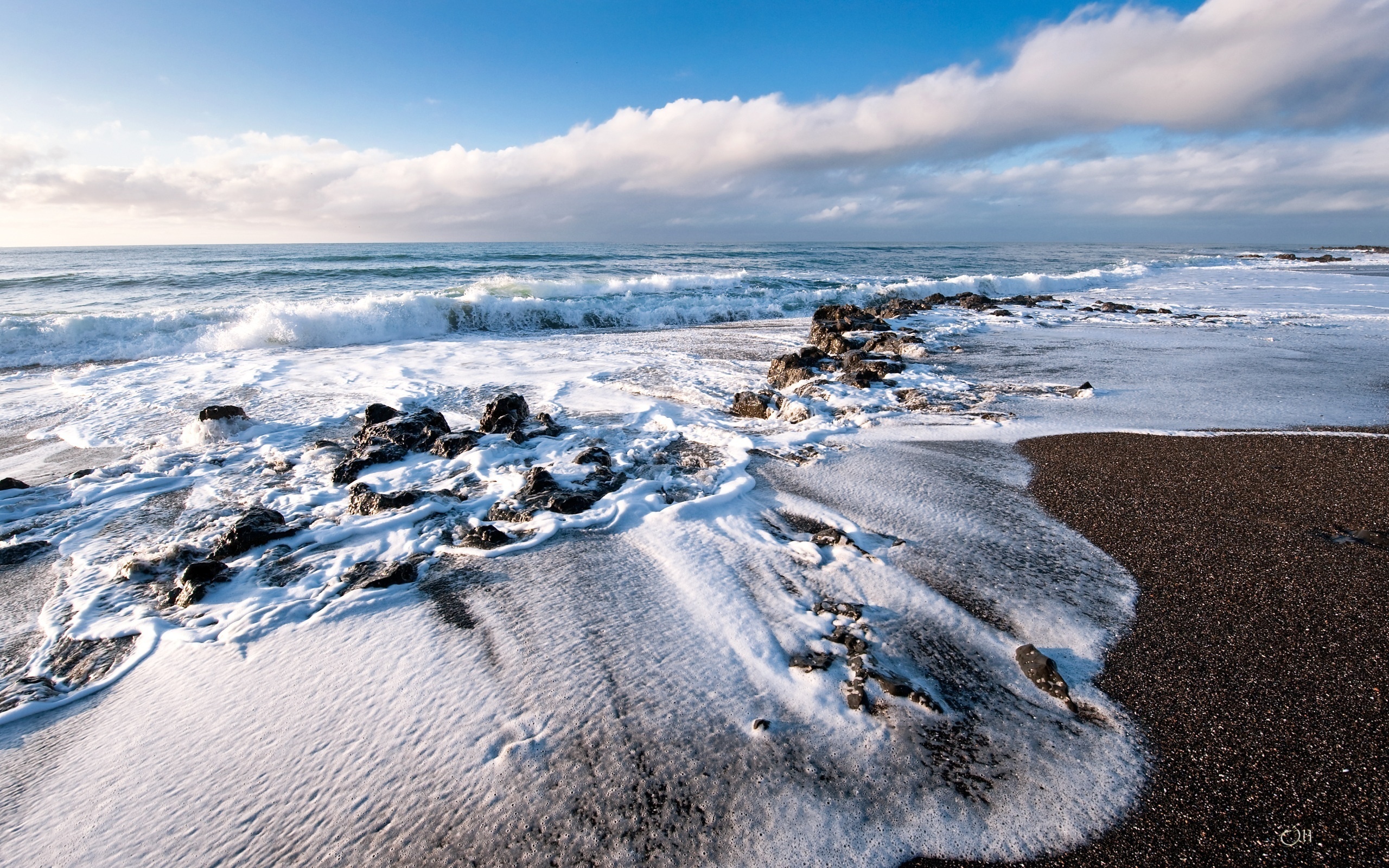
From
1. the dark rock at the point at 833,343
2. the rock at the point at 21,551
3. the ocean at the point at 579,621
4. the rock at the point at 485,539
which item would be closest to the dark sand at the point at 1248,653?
the ocean at the point at 579,621

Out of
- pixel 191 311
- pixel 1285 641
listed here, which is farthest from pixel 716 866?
pixel 191 311

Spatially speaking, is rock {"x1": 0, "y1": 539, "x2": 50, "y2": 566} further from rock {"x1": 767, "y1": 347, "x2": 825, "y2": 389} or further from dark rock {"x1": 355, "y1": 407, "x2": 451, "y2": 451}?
rock {"x1": 767, "y1": 347, "x2": 825, "y2": 389}

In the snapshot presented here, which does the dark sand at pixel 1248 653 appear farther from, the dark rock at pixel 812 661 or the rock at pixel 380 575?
the rock at pixel 380 575

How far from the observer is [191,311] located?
44.1 ft

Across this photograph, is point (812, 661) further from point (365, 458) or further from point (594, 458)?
point (365, 458)

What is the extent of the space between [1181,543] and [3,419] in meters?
11.1

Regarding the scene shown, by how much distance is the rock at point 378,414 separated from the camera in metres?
5.74

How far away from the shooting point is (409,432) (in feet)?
17.1

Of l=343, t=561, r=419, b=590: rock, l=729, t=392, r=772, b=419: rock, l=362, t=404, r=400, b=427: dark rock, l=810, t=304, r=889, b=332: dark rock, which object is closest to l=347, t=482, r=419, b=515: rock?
l=343, t=561, r=419, b=590: rock

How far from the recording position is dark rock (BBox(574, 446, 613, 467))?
4.70 m

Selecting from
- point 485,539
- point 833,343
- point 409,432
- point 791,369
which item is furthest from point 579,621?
point 833,343

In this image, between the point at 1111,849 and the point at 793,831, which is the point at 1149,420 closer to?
the point at 1111,849

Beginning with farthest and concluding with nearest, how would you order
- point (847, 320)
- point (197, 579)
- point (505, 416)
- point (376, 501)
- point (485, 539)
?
point (847, 320) < point (505, 416) < point (376, 501) < point (485, 539) < point (197, 579)

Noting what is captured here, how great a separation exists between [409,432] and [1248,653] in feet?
18.5
